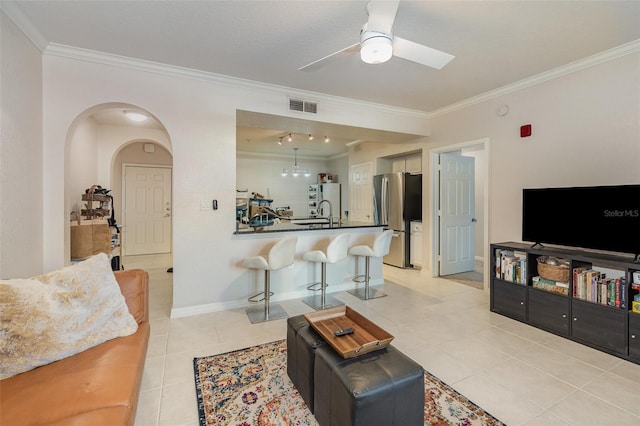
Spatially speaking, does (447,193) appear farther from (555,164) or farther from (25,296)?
(25,296)

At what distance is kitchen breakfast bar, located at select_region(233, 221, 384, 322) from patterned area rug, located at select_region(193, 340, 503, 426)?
3.23ft

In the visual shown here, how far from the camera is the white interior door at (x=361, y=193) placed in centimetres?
631

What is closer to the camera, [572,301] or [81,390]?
→ [81,390]

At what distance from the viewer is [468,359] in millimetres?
2344

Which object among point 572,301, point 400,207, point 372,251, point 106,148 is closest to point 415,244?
point 400,207

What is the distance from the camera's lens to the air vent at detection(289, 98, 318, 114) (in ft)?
12.0

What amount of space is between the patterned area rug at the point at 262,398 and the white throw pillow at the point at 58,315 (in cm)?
67

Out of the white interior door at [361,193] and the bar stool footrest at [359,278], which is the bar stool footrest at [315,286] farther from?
the white interior door at [361,193]

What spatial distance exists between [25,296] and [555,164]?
14.9ft

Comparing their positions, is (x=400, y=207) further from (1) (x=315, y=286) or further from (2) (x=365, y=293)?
(1) (x=315, y=286)

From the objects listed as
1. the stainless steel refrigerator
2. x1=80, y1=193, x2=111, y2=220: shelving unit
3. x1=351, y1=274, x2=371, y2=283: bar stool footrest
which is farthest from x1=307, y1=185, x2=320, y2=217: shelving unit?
x1=80, y1=193, x2=111, y2=220: shelving unit

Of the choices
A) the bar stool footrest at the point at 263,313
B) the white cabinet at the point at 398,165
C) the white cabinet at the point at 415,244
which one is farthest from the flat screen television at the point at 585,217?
the white cabinet at the point at 398,165

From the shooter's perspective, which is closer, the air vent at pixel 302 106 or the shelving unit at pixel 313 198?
the air vent at pixel 302 106

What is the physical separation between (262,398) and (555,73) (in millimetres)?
4195
